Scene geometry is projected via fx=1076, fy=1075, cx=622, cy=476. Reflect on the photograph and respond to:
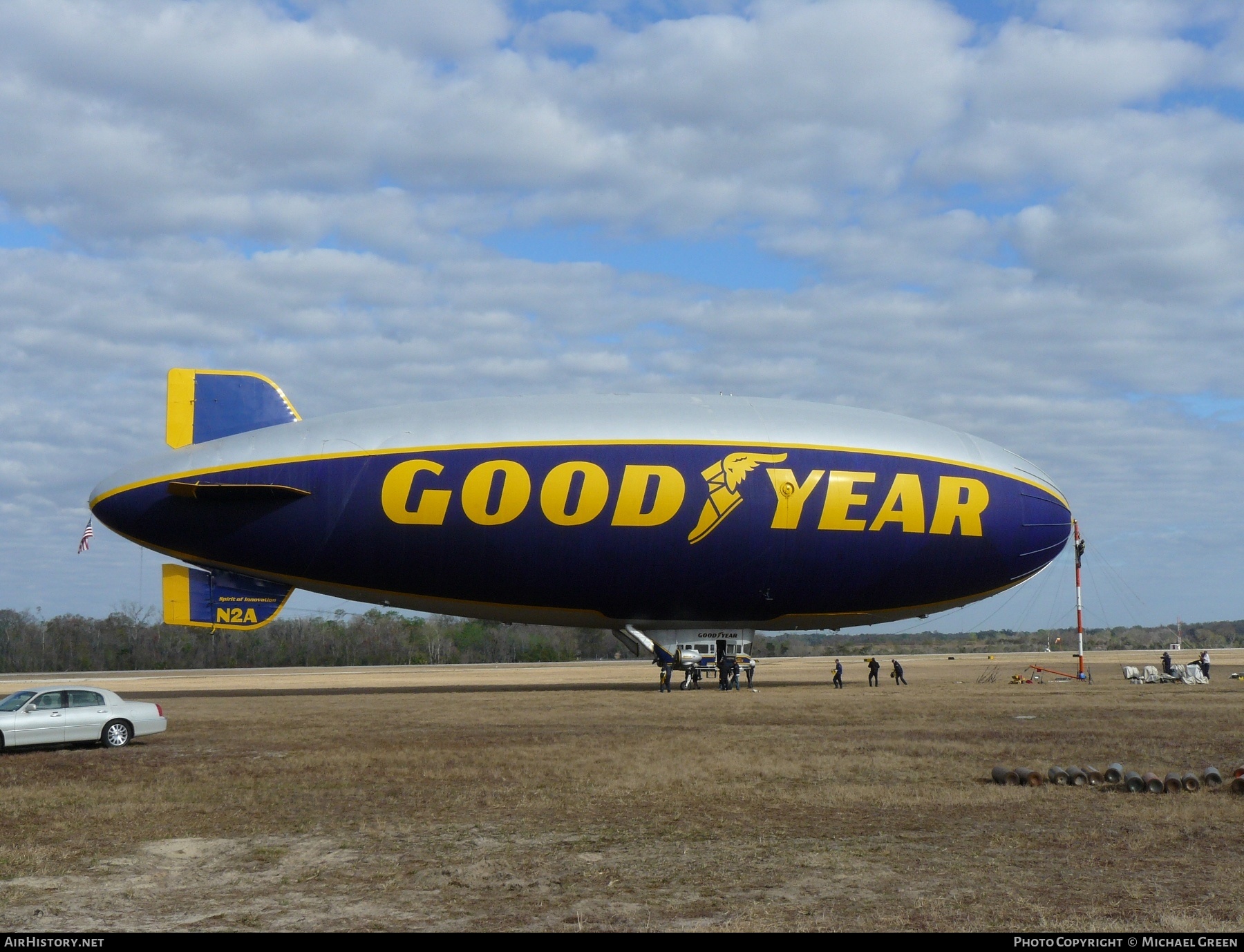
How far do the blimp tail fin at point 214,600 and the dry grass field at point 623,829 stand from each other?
6895 millimetres

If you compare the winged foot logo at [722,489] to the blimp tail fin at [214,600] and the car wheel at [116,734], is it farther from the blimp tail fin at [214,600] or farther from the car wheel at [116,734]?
the car wheel at [116,734]

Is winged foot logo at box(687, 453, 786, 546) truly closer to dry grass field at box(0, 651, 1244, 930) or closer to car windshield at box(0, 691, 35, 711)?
dry grass field at box(0, 651, 1244, 930)

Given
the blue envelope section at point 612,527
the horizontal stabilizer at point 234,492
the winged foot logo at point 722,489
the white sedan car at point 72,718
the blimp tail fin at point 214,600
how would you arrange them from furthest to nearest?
1. the winged foot logo at point 722,489
2. the blimp tail fin at point 214,600
3. the blue envelope section at point 612,527
4. the horizontal stabilizer at point 234,492
5. the white sedan car at point 72,718

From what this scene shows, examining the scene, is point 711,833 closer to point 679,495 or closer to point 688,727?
point 688,727

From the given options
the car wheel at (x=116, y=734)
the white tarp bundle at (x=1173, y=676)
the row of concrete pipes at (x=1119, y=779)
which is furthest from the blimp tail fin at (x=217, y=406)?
the white tarp bundle at (x=1173, y=676)

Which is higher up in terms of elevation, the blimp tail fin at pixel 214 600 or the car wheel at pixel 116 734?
the blimp tail fin at pixel 214 600

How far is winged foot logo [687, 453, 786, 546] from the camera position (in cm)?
3822

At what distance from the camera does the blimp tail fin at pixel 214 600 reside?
37062 mm

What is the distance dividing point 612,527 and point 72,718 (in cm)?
1819

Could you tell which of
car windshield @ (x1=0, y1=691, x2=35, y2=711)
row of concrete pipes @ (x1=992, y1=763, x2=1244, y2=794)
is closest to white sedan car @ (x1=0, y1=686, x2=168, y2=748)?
car windshield @ (x1=0, y1=691, x2=35, y2=711)

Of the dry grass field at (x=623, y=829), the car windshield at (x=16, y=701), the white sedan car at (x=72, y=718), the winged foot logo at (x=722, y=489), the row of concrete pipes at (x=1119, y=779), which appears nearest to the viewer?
the dry grass field at (x=623, y=829)

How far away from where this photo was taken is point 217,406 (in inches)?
1524

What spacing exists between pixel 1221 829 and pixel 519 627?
5786 inches

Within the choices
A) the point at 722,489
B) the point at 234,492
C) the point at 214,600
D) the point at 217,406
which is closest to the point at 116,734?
the point at 234,492
